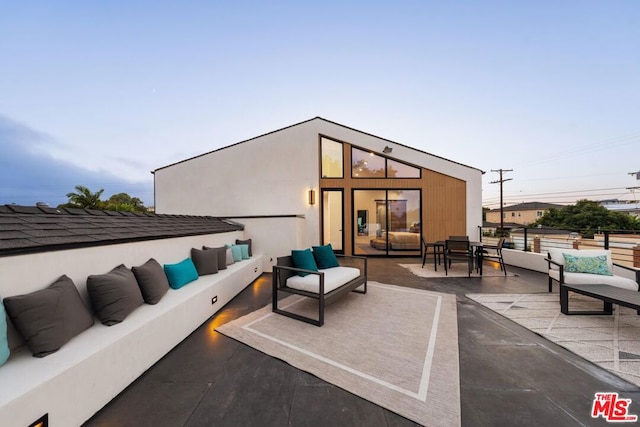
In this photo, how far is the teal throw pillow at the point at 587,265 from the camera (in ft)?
11.7

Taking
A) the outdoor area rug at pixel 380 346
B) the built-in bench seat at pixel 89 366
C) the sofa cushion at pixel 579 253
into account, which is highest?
the sofa cushion at pixel 579 253

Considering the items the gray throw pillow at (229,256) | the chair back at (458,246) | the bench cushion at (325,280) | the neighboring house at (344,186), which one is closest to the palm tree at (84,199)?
the neighboring house at (344,186)

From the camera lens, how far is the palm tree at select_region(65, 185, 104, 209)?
13.3 meters

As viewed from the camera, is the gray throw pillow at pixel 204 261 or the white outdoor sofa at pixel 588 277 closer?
the white outdoor sofa at pixel 588 277

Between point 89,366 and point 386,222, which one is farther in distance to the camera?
point 386,222

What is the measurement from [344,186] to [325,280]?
5271mm

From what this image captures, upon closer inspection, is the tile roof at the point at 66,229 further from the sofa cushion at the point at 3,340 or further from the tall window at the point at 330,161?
the tall window at the point at 330,161

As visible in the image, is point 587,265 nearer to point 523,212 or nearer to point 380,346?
point 380,346

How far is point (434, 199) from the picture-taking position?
8.02 metres

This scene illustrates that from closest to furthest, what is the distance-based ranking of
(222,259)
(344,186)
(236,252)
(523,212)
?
(222,259)
(236,252)
(344,186)
(523,212)

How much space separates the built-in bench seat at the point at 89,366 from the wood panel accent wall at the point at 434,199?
606 centimetres

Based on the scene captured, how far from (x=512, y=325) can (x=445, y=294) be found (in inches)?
48.8

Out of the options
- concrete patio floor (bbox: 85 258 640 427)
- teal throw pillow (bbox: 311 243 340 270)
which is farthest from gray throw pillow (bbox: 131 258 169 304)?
teal throw pillow (bbox: 311 243 340 270)

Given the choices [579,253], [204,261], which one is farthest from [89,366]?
[579,253]
